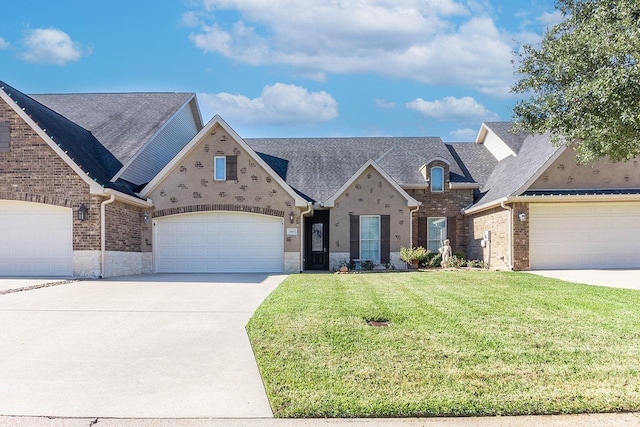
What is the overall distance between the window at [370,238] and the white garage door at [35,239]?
1044 centimetres

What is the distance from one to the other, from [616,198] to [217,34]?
47.6ft

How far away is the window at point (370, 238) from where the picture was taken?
2003 centimetres

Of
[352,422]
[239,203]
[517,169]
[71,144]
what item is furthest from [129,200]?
[517,169]

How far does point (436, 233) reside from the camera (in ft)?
74.2

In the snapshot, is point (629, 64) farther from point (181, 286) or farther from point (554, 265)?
point (181, 286)

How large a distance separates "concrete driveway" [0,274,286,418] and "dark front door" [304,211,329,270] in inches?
413

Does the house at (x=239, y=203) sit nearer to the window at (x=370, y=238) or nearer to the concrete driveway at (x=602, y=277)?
the window at (x=370, y=238)

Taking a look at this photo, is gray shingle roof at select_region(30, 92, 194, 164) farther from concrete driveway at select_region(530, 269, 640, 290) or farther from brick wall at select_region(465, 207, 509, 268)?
concrete driveway at select_region(530, 269, 640, 290)

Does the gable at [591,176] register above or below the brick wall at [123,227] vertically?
above

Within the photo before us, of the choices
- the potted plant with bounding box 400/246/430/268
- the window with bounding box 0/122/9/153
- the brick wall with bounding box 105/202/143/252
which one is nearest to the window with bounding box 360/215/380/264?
the potted plant with bounding box 400/246/430/268

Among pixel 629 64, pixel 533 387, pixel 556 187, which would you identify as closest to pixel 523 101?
pixel 629 64

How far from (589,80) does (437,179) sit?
1227 centimetres

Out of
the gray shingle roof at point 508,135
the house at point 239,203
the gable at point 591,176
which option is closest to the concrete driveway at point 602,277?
the house at point 239,203

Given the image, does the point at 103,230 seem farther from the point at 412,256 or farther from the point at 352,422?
the point at 352,422
